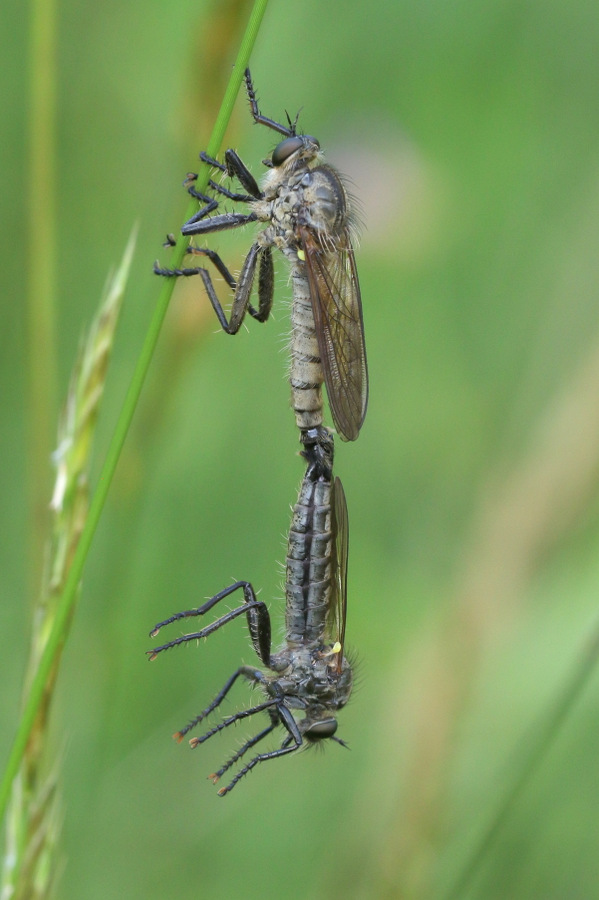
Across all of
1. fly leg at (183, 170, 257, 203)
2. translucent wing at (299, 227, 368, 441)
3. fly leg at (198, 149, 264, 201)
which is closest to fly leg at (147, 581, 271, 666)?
translucent wing at (299, 227, 368, 441)

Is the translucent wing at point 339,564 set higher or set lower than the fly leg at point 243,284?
lower

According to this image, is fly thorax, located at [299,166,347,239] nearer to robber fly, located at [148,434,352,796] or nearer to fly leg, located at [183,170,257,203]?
fly leg, located at [183,170,257,203]

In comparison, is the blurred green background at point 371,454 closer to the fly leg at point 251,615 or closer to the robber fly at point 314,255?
the robber fly at point 314,255

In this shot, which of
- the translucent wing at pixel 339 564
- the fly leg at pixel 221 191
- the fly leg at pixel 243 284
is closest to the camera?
the fly leg at pixel 221 191

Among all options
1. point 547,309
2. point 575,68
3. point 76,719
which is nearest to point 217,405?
point 76,719

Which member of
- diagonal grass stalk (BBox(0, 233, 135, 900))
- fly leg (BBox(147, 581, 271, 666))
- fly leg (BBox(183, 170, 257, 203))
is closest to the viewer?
diagonal grass stalk (BBox(0, 233, 135, 900))

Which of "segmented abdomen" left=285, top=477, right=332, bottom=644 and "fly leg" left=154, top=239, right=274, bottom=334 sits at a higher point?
"fly leg" left=154, top=239, right=274, bottom=334

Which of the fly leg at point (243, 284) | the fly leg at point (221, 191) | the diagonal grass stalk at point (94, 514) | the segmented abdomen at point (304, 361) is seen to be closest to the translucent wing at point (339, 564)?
the segmented abdomen at point (304, 361)

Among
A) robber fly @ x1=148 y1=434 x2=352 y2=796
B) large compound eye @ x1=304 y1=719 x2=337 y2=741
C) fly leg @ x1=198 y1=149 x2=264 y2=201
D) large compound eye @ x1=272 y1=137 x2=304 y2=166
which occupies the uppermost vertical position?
large compound eye @ x1=272 y1=137 x2=304 y2=166
